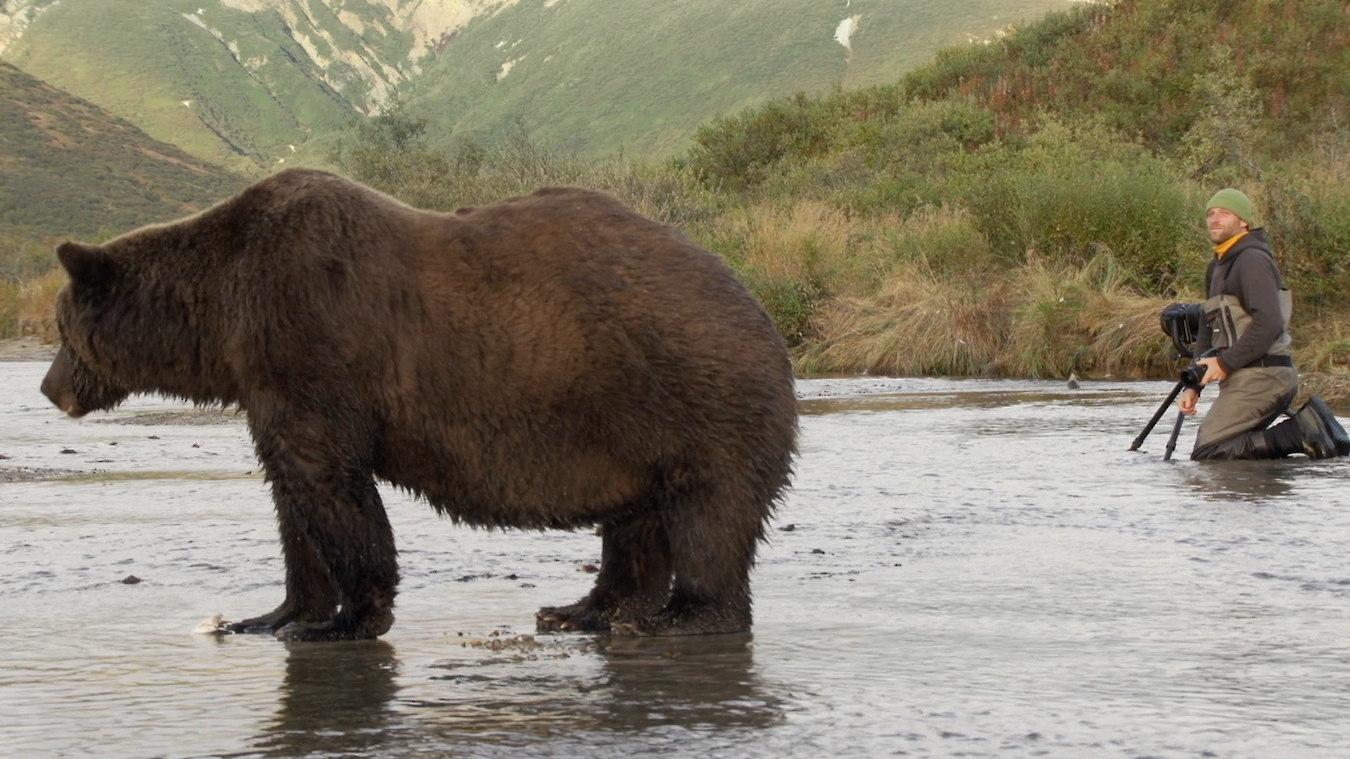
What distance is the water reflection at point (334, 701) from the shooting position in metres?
4.25

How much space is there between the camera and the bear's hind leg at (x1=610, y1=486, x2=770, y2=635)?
18.6 feet

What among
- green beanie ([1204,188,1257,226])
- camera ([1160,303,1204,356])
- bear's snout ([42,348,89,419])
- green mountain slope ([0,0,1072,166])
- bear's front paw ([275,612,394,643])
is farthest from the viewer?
green mountain slope ([0,0,1072,166])

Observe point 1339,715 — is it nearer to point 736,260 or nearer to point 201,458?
point 201,458

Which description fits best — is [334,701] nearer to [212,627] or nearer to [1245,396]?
[212,627]

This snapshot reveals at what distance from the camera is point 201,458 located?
1278 cm

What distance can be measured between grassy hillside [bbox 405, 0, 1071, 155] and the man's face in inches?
4389

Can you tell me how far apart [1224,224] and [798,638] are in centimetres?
691

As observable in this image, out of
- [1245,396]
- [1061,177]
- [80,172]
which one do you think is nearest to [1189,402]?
[1245,396]

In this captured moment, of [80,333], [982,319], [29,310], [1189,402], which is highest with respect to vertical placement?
[29,310]

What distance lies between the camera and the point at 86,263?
6.28 meters

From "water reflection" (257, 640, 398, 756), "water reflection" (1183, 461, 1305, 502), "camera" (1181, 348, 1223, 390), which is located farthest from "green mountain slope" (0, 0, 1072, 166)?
"water reflection" (257, 640, 398, 756)

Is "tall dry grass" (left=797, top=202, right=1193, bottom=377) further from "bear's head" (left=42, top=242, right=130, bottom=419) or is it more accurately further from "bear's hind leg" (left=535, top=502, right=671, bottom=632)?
"bear's head" (left=42, top=242, right=130, bottom=419)

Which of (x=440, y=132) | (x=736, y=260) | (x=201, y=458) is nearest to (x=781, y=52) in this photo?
(x=440, y=132)

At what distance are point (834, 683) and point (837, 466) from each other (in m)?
6.33
